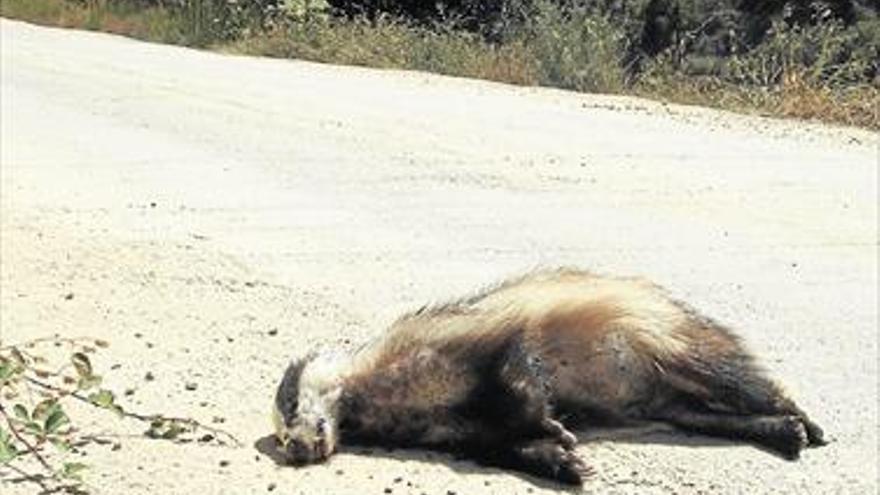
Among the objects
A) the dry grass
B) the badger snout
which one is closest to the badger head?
the badger snout

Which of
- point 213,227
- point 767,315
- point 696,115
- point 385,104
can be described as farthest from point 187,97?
point 767,315

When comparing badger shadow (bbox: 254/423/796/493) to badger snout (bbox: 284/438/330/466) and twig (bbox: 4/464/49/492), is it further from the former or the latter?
twig (bbox: 4/464/49/492)

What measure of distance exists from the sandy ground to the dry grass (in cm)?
64

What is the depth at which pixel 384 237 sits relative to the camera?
31.4ft

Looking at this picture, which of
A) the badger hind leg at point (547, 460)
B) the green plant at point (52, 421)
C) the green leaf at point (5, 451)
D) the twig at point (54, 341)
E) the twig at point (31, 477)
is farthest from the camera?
the twig at point (54, 341)

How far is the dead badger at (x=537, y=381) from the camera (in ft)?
17.3

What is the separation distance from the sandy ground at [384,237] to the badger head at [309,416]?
2.7 inches

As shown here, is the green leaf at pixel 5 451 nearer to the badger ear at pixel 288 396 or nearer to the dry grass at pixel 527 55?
the badger ear at pixel 288 396

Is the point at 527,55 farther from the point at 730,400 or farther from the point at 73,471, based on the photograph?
the point at 73,471

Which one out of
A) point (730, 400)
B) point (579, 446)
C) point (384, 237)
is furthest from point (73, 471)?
point (384, 237)

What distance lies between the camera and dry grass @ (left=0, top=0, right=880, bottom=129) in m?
15.1

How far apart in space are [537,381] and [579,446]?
1.21 ft

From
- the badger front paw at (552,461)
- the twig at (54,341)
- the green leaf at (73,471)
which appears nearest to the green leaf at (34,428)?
the green leaf at (73,471)

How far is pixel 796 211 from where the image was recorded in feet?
34.7
